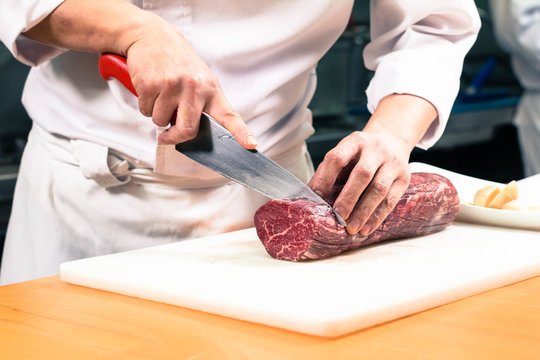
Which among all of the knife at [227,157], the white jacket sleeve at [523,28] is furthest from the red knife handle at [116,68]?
the white jacket sleeve at [523,28]

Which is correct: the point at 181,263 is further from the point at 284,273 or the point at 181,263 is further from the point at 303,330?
the point at 303,330

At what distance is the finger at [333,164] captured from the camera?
4.08 feet

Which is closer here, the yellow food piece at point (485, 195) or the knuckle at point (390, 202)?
the knuckle at point (390, 202)

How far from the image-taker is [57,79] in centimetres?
150

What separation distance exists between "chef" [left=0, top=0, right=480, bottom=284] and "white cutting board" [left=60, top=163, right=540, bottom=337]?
0.13 m

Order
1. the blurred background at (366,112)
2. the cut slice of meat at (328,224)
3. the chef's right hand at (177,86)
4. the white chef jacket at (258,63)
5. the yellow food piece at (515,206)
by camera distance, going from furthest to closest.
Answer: the blurred background at (366,112), the yellow food piece at (515,206), the white chef jacket at (258,63), the cut slice of meat at (328,224), the chef's right hand at (177,86)

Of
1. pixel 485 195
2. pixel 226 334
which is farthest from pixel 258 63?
pixel 226 334

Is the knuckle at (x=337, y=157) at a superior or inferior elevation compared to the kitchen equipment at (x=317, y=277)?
superior

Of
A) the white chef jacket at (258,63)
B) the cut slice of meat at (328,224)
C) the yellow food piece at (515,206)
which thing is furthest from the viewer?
the yellow food piece at (515,206)

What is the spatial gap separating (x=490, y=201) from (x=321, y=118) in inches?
74.4

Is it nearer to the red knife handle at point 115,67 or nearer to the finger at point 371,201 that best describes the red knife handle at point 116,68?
the red knife handle at point 115,67

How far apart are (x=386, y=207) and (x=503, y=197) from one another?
37cm

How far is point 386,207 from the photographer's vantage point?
1292 mm

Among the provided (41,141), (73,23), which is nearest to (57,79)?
(41,141)
